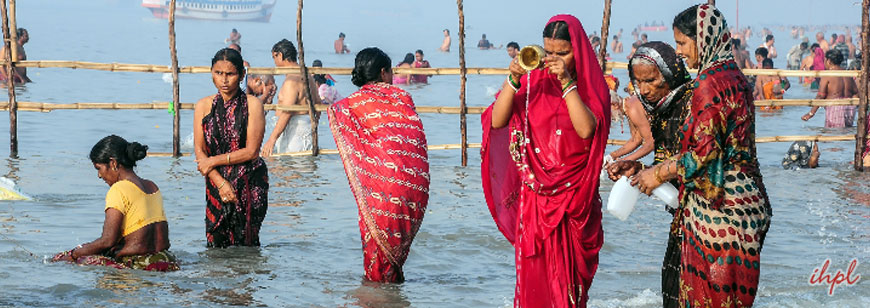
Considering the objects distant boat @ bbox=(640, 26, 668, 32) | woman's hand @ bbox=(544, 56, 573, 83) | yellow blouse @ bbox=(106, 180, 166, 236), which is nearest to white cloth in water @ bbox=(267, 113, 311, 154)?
yellow blouse @ bbox=(106, 180, 166, 236)

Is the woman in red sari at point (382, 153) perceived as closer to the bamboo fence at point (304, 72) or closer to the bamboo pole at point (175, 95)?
the bamboo fence at point (304, 72)

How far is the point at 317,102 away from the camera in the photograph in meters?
11.6

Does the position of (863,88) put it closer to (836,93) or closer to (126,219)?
(836,93)

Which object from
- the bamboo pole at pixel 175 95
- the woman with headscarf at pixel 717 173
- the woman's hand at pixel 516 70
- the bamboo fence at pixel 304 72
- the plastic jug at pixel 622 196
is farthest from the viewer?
the bamboo pole at pixel 175 95

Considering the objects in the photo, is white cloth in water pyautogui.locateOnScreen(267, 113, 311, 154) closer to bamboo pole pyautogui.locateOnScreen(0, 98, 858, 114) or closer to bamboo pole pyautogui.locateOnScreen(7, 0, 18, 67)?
bamboo pole pyautogui.locateOnScreen(0, 98, 858, 114)

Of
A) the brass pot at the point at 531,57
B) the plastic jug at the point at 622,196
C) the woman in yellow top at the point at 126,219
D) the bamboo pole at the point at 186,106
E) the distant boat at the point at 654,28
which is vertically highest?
the distant boat at the point at 654,28

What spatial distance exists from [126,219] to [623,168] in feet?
9.46

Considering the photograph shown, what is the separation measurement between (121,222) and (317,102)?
19.0 ft

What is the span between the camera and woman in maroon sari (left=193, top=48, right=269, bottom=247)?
6.28 metres

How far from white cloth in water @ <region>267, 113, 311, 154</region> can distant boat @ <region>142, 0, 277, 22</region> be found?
302ft

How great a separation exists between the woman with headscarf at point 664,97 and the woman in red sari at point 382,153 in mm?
1660

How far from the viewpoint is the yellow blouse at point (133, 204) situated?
18.9ft

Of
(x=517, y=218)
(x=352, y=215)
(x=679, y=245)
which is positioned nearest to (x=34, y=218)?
(x=352, y=215)

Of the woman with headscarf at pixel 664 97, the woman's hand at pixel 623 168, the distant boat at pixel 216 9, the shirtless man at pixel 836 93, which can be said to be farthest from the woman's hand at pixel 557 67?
the distant boat at pixel 216 9
